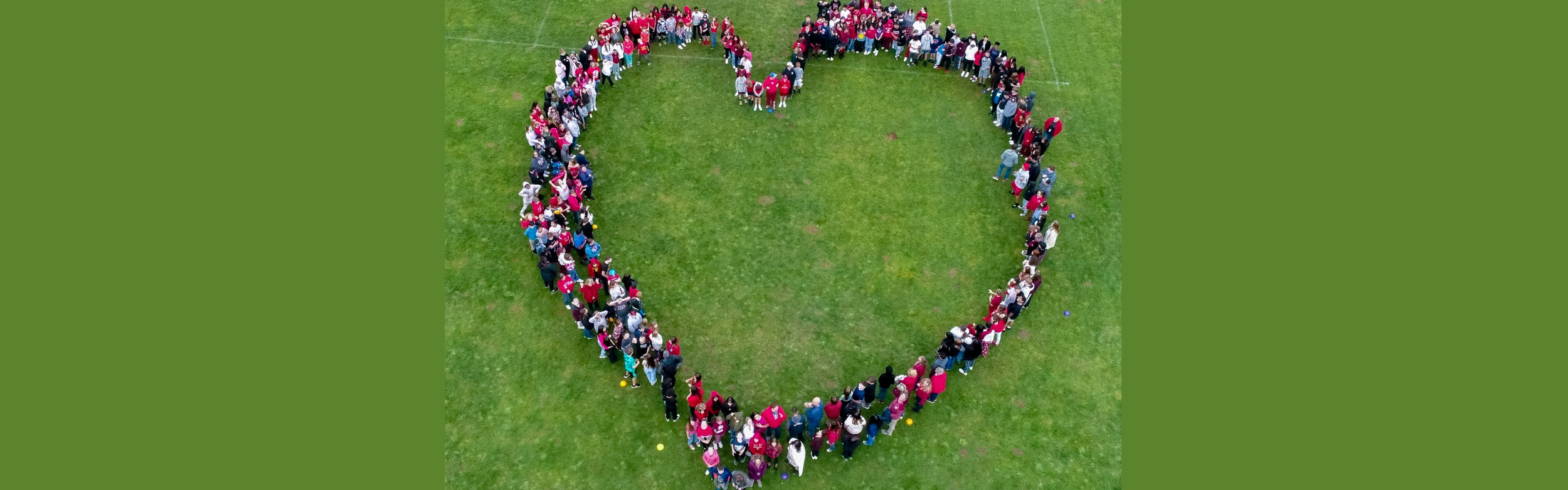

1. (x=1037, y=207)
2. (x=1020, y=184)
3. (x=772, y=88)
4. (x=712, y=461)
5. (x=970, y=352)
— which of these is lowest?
(x=712, y=461)

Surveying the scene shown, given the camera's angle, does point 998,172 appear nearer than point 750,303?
No

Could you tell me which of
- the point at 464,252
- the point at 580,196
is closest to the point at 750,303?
the point at 580,196

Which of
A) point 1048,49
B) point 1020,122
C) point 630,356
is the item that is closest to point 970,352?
point 630,356

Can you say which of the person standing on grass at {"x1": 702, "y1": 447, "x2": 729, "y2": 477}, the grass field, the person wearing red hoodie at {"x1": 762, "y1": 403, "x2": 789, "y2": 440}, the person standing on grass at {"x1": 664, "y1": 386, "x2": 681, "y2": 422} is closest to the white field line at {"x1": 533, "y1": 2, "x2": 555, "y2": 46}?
the grass field

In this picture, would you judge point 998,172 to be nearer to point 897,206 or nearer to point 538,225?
point 897,206

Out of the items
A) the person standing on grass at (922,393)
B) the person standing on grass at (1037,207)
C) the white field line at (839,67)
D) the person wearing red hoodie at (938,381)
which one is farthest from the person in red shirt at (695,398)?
the white field line at (839,67)

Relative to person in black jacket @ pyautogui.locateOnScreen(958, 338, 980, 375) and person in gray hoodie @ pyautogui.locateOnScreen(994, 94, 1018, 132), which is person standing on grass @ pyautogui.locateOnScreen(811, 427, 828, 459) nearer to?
person in black jacket @ pyautogui.locateOnScreen(958, 338, 980, 375)

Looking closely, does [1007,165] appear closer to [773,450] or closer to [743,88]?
[743,88]
